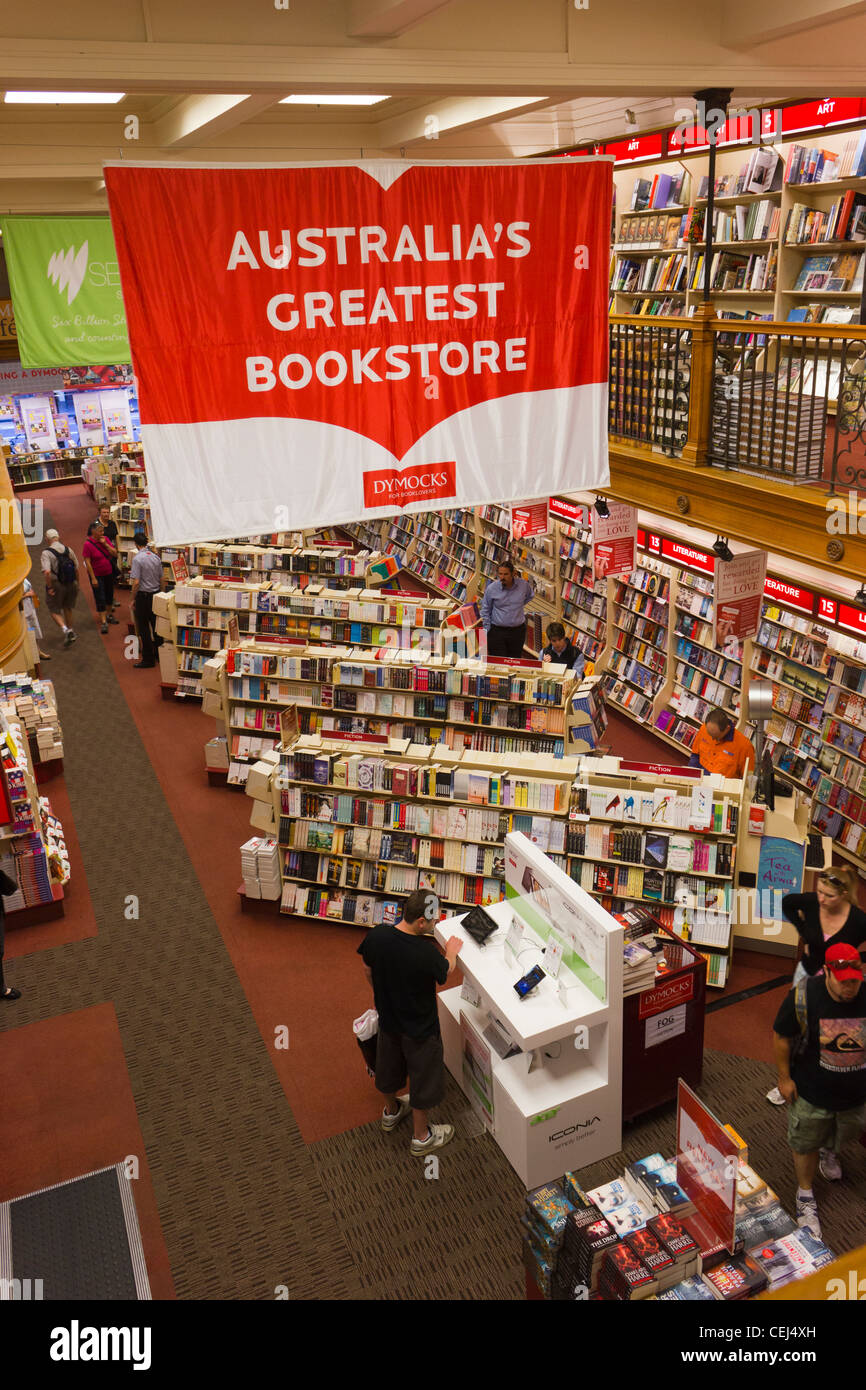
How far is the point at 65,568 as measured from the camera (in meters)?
14.3

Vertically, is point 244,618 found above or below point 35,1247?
above

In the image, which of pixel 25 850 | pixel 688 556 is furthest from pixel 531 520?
pixel 25 850

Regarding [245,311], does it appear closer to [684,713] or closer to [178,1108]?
[178,1108]

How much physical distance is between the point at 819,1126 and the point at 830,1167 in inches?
26.3

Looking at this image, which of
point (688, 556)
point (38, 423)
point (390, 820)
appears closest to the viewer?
point (390, 820)

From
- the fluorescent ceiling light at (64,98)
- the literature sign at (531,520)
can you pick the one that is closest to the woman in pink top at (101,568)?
the literature sign at (531,520)

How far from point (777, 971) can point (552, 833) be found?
189cm

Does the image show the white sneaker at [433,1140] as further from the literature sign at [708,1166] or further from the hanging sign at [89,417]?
the hanging sign at [89,417]

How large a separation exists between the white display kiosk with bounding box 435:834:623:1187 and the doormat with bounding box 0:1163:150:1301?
6.65 feet

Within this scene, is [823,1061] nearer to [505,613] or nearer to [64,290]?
[505,613]

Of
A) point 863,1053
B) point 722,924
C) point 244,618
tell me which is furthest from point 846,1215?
point 244,618

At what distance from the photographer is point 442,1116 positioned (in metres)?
5.91

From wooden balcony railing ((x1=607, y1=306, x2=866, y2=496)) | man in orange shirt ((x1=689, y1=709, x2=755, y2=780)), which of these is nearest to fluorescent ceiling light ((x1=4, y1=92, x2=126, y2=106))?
wooden balcony railing ((x1=607, y1=306, x2=866, y2=496))

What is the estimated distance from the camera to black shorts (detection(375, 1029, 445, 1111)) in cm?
550
